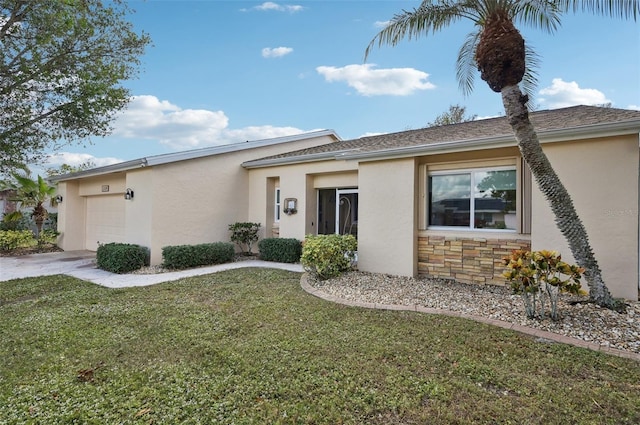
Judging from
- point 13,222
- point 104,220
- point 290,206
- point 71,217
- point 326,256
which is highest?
point 290,206

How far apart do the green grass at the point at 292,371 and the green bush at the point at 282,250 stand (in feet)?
17.8

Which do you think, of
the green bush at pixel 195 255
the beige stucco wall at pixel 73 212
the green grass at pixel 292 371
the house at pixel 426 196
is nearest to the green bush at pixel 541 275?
the green grass at pixel 292 371

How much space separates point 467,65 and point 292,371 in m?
8.46

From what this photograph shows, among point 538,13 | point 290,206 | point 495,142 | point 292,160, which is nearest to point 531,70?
point 538,13

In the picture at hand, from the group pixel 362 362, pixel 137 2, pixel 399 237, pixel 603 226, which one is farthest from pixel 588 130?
pixel 137 2

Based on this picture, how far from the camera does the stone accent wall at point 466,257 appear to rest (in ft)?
26.7

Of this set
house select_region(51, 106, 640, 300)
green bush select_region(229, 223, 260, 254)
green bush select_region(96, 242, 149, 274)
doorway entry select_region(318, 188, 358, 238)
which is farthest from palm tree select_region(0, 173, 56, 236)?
doorway entry select_region(318, 188, 358, 238)

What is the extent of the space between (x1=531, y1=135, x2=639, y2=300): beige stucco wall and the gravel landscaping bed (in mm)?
755

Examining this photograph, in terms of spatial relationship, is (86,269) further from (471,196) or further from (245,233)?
(471,196)

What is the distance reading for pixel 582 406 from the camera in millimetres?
3225

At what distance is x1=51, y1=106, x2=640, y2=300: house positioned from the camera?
6676 mm

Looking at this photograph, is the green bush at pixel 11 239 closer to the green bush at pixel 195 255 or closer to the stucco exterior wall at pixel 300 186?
the green bush at pixel 195 255

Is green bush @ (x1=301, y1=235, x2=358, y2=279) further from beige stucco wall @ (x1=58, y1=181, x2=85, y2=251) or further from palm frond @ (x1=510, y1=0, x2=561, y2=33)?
beige stucco wall @ (x1=58, y1=181, x2=85, y2=251)

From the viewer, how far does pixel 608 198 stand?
666 cm
